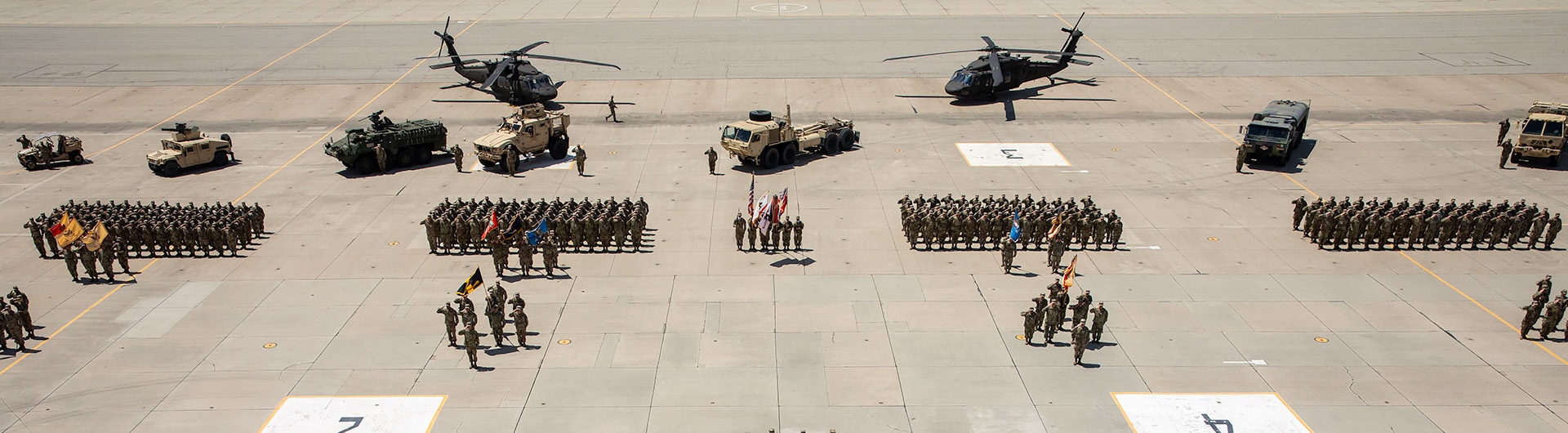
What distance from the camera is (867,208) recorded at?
2756 cm

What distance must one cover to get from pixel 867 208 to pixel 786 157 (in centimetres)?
564

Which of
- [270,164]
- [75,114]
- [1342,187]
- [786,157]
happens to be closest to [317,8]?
[75,114]

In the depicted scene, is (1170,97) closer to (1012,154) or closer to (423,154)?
(1012,154)

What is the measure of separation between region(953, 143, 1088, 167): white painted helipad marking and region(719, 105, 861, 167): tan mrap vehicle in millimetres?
4220

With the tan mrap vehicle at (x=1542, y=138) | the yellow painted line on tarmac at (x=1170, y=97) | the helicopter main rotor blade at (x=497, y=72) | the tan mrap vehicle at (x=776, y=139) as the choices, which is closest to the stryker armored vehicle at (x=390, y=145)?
the helicopter main rotor blade at (x=497, y=72)

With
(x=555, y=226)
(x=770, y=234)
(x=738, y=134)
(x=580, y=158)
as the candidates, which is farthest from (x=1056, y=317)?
(x=580, y=158)

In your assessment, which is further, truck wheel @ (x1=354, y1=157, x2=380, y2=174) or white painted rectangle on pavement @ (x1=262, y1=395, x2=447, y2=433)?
truck wheel @ (x1=354, y1=157, x2=380, y2=174)

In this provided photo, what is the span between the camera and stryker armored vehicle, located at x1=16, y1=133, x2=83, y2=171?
104 feet

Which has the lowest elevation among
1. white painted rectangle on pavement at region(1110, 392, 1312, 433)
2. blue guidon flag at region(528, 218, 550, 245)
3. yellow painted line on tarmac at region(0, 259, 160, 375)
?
yellow painted line on tarmac at region(0, 259, 160, 375)

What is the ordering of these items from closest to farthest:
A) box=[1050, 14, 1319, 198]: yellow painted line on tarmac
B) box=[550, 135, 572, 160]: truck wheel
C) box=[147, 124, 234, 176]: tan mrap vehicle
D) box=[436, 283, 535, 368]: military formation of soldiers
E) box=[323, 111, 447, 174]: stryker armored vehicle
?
box=[436, 283, 535, 368]: military formation of soldiers
box=[1050, 14, 1319, 198]: yellow painted line on tarmac
box=[323, 111, 447, 174]: stryker armored vehicle
box=[147, 124, 234, 176]: tan mrap vehicle
box=[550, 135, 572, 160]: truck wheel

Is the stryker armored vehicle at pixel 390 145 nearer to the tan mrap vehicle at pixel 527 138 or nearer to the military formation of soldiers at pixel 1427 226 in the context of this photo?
the tan mrap vehicle at pixel 527 138

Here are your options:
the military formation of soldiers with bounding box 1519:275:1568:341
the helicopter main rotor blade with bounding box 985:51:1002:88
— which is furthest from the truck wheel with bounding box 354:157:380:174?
the military formation of soldiers with bounding box 1519:275:1568:341

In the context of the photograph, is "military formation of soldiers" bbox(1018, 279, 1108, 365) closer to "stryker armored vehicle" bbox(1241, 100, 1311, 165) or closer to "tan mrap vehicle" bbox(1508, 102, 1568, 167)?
"stryker armored vehicle" bbox(1241, 100, 1311, 165)

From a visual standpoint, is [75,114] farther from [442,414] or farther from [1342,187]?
[1342,187]
